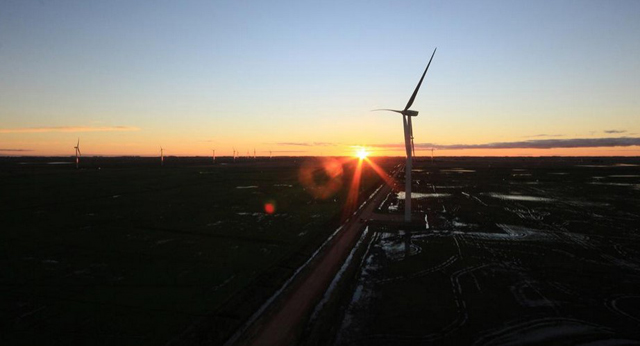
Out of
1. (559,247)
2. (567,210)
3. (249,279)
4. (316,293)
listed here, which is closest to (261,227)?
(249,279)

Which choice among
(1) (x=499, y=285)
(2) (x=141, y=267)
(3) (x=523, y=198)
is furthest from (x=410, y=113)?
(3) (x=523, y=198)

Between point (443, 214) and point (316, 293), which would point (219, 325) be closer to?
point (316, 293)

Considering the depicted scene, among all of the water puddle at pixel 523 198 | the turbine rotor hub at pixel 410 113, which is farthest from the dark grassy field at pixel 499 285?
the water puddle at pixel 523 198

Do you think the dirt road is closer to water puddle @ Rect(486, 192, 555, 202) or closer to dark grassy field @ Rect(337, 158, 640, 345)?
dark grassy field @ Rect(337, 158, 640, 345)

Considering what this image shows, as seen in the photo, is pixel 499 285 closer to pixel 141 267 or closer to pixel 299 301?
pixel 299 301

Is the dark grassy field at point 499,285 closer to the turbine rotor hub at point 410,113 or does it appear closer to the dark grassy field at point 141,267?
the dark grassy field at point 141,267

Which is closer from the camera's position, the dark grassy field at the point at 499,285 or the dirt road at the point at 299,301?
the dirt road at the point at 299,301
